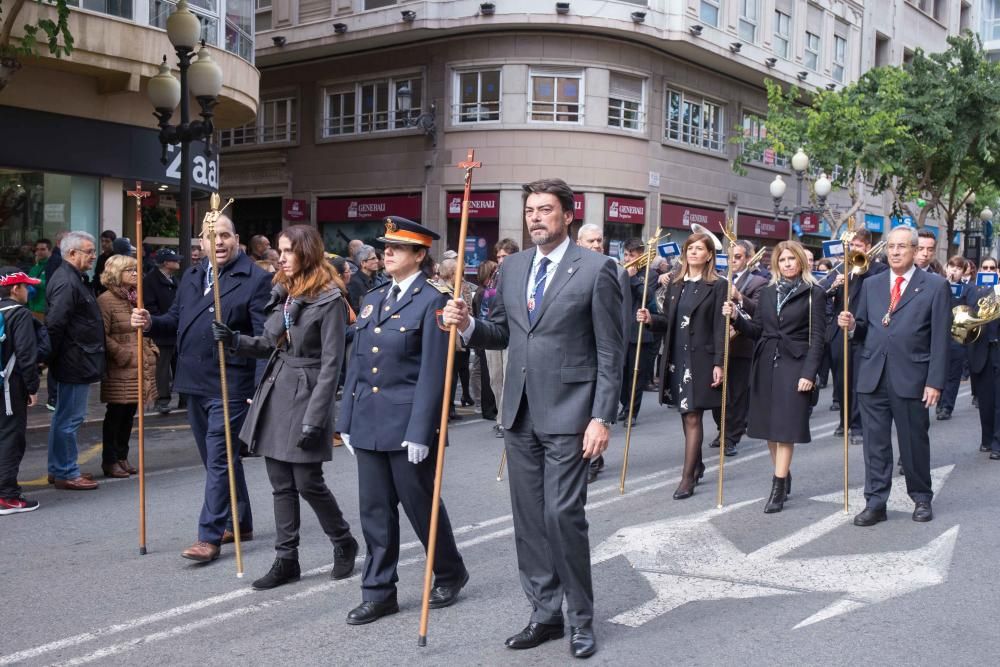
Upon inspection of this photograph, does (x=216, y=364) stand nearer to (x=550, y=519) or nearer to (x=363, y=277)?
(x=550, y=519)

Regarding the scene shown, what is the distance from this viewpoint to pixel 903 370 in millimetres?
7461

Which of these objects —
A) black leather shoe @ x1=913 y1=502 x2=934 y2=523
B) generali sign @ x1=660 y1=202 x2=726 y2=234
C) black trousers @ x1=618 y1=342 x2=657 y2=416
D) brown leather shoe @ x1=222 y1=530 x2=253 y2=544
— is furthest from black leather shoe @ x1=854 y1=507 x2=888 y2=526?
generali sign @ x1=660 y1=202 x2=726 y2=234

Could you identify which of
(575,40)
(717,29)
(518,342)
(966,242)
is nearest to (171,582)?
(518,342)

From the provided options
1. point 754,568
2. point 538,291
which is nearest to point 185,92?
point 538,291

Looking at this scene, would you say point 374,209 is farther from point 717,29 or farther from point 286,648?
point 286,648

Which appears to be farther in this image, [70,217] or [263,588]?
[70,217]

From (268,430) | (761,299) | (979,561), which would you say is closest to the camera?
(268,430)

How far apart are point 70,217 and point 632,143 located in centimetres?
1389

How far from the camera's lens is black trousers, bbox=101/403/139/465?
901cm

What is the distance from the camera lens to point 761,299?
8.05 m

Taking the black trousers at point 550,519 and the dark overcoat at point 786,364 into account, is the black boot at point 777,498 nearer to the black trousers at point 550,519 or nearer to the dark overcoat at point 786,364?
the dark overcoat at point 786,364

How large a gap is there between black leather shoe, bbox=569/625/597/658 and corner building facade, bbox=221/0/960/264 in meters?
20.2

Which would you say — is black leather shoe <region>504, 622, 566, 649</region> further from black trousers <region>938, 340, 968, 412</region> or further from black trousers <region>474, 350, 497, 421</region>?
black trousers <region>938, 340, 968, 412</region>

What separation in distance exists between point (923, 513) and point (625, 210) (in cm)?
1880
